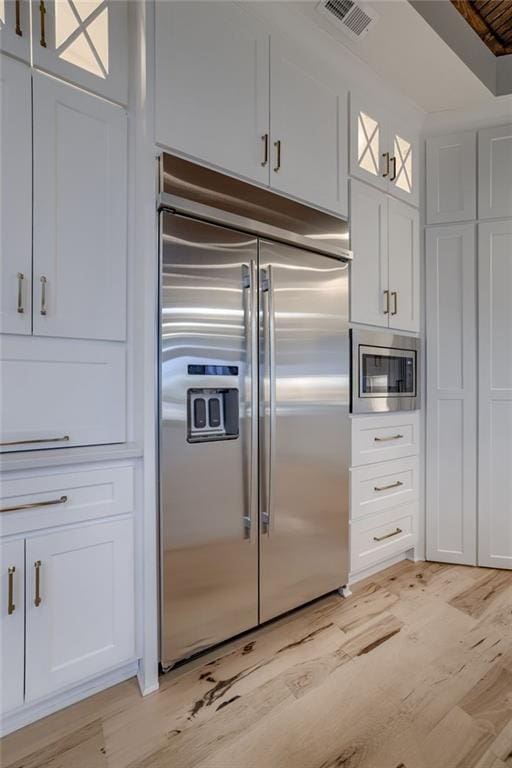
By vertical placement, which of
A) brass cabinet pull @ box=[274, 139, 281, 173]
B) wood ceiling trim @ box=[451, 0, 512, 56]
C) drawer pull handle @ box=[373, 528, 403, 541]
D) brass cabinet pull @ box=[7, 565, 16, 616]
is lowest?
drawer pull handle @ box=[373, 528, 403, 541]

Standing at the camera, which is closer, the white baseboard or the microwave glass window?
the white baseboard

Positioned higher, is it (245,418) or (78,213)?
(78,213)

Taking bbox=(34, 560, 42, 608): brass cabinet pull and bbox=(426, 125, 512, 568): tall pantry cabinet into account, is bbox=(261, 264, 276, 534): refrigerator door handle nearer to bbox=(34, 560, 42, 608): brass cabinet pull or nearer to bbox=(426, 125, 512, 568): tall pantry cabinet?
bbox=(34, 560, 42, 608): brass cabinet pull

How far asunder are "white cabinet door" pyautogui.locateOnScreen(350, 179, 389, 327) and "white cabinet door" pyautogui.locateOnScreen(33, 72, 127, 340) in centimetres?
128

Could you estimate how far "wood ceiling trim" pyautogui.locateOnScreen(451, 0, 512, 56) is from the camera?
239cm

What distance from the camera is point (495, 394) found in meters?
2.63

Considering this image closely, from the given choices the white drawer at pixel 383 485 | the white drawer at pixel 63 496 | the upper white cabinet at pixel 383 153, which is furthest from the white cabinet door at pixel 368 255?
the white drawer at pixel 63 496

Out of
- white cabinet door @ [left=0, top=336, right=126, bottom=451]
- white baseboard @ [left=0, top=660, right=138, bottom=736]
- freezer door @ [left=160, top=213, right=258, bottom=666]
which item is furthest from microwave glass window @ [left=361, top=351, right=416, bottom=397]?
white baseboard @ [left=0, top=660, right=138, bottom=736]

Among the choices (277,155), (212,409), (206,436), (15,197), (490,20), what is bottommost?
(206,436)

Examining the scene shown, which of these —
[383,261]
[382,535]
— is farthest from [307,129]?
[382,535]

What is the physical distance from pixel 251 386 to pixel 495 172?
219 centimetres

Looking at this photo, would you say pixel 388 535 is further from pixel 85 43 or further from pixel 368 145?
pixel 85 43

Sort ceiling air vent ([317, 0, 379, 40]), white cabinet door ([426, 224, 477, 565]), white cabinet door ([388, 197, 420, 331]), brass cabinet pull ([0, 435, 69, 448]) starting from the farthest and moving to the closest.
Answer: white cabinet door ([426, 224, 477, 565]), white cabinet door ([388, 197, 420, 331]), ceiling air vent ([317, 0, 379, 40]), brass cabinet pull ([0, 435, 69, 448])

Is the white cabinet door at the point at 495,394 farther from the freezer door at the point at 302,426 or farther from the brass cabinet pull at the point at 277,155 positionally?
the brass cabinet pull at the point at 277,155
